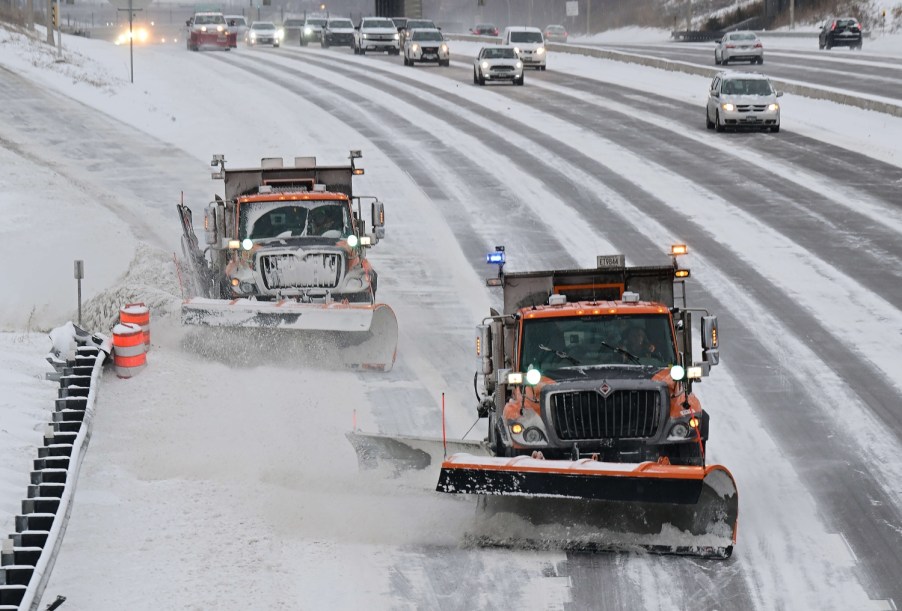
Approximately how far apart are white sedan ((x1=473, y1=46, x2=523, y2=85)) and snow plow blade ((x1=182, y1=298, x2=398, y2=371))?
106 ft

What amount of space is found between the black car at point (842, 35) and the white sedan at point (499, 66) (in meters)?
24.8

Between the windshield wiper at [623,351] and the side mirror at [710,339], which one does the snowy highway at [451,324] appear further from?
the windshield wiper at [623,351]

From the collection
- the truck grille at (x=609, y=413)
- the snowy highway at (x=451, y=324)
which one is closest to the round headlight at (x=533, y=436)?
the truck grille at (x=609, y=413)

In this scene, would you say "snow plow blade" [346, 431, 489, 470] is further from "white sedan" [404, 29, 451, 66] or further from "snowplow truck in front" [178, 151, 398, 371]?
"white sedan" [404, 29, 451, 66]

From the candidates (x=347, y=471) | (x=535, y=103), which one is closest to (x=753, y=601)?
(x=347, y=471)

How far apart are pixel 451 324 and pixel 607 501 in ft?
32.0

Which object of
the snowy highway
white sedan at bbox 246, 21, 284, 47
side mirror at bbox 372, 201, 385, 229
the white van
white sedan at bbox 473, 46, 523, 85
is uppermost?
white sedan at bbox 246, 21, 284, 47

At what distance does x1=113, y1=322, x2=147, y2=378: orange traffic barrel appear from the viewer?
16766 millimetres

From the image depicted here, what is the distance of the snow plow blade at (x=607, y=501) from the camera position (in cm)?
1093

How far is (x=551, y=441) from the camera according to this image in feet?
39.0

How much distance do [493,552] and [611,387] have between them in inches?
63.5

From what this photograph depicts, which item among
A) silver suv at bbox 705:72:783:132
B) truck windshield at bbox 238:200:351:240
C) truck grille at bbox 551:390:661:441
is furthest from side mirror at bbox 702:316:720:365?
silver suv at bbox 705:72:783:132

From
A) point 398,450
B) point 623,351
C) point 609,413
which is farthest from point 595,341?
point 398,450

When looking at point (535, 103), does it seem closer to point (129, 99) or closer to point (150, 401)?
point (129, 99)
